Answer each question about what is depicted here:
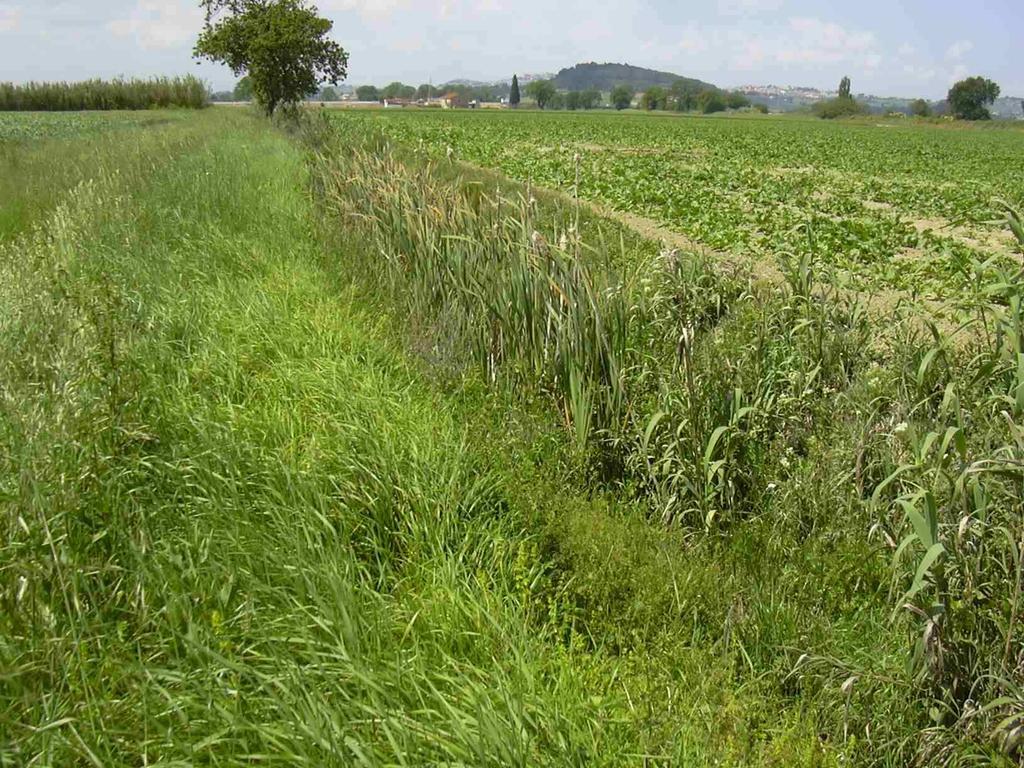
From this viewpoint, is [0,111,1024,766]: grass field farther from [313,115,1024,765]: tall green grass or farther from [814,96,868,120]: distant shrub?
[814,96,868,120]: distant shrub

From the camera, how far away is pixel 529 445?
3842mm

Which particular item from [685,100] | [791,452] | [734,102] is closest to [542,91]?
[685,100]

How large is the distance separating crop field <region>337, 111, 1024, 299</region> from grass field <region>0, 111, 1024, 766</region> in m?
0.77

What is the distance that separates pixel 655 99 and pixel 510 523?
141 metres

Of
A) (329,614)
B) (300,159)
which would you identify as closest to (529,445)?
(329,614)

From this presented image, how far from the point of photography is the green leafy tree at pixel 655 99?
133 metres

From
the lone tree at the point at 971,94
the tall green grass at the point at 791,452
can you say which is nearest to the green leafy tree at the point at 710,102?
the lone tree at the point at 971,94

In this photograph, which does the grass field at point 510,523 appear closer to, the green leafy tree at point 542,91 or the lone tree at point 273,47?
the lone tree at point 273,47

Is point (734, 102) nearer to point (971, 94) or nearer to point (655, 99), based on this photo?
point (655, 99)

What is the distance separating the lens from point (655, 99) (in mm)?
133375

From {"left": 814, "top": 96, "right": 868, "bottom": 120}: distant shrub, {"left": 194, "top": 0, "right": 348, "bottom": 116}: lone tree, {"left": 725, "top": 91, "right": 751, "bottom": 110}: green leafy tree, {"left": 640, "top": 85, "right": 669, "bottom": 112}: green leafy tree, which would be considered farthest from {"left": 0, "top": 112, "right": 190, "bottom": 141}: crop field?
{"left": 725, "top": 91, "right": 751, "bottom": 110}: green leafy tree

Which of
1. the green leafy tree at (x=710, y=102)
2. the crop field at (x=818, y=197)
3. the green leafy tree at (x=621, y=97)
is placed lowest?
the crop field at (x=818, y=197)

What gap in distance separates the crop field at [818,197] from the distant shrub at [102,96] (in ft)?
95.0

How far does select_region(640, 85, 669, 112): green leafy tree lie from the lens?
13262 centimetres
